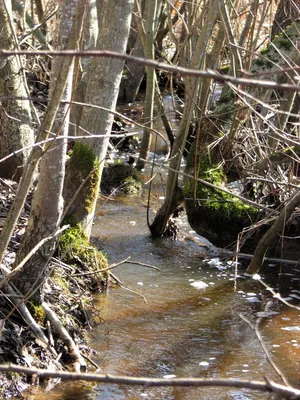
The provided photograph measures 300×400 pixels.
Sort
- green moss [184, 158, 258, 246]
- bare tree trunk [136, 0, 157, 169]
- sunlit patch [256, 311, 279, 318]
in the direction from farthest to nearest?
bare tree trunk [136, 0, 157, 169] → green moss [184, 158, 258, 246] → sunlit patch [256, 311, 279, 318]

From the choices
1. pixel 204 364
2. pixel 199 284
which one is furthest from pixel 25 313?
pixel 199 284

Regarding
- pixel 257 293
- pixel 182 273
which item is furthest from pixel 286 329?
pixel 182 273

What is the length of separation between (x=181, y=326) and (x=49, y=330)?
4.32 ft

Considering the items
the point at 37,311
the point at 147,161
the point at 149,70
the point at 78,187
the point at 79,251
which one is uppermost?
the point at 149,70

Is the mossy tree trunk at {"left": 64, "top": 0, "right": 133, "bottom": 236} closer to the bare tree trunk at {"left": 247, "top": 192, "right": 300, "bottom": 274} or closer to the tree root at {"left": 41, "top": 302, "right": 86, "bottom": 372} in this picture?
the tree root at {"left": 41, "top": 302, "right": 86, "bottom": 372}

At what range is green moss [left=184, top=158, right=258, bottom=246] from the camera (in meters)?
6.83

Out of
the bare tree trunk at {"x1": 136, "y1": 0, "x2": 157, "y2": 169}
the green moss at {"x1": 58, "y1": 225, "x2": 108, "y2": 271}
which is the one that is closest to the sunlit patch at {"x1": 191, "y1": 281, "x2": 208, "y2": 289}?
the green moss at {"x1": 58, "y1": 225, "x2": 108, "y2": 271}

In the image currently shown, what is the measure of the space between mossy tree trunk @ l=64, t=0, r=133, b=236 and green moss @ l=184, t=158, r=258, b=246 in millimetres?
1360

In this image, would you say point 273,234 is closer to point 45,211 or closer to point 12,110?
point 45,211

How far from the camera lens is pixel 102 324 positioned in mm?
5238

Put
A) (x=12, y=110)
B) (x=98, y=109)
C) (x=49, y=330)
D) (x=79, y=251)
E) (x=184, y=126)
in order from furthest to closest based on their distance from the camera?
(x=12, y=110) < (x=184, y=126) < (x=79, y=251) < (x=98, y=109) < (x=49, y=330)

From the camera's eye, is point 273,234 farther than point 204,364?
Yes

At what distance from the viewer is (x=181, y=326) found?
5.32 metres

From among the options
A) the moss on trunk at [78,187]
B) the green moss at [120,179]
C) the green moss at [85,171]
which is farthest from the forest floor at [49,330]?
the green moss at [120,179]
